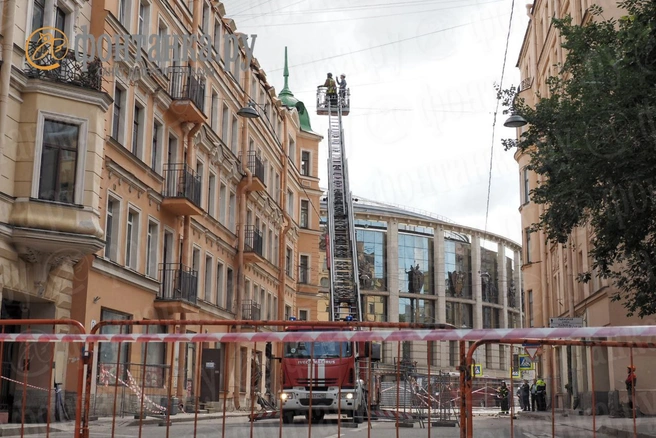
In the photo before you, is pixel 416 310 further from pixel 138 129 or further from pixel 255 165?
pixel 138 129

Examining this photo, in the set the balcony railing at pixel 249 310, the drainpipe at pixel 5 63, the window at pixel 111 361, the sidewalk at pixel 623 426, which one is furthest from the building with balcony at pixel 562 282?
the drainpipe at pixel 5 63

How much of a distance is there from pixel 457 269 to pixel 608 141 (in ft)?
261

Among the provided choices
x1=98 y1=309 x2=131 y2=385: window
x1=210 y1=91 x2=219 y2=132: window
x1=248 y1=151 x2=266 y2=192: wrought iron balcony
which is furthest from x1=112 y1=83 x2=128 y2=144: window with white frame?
x1=248 y1=151 x2=266 y2=192: wrought iron balcony

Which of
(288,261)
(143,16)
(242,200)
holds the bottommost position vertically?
(288,261)

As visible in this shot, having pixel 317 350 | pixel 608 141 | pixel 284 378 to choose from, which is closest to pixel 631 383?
pixel 608 141

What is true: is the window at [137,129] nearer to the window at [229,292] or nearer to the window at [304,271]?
the window at [229,292]

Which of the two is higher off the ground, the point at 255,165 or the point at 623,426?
the point at 255,165

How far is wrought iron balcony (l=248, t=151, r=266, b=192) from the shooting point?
1533 inches

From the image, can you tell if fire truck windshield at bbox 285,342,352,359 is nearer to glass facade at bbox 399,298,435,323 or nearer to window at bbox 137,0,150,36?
window at bbox 137,0,150,36

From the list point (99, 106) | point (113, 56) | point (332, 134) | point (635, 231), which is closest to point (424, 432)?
point (635, 231)

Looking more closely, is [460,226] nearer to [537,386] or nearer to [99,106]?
[537,386]

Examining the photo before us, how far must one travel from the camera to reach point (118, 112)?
81.1 feet

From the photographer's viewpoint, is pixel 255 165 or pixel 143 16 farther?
pixel 255 165

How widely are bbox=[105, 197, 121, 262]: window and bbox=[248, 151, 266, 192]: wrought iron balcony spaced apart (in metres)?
14.5
